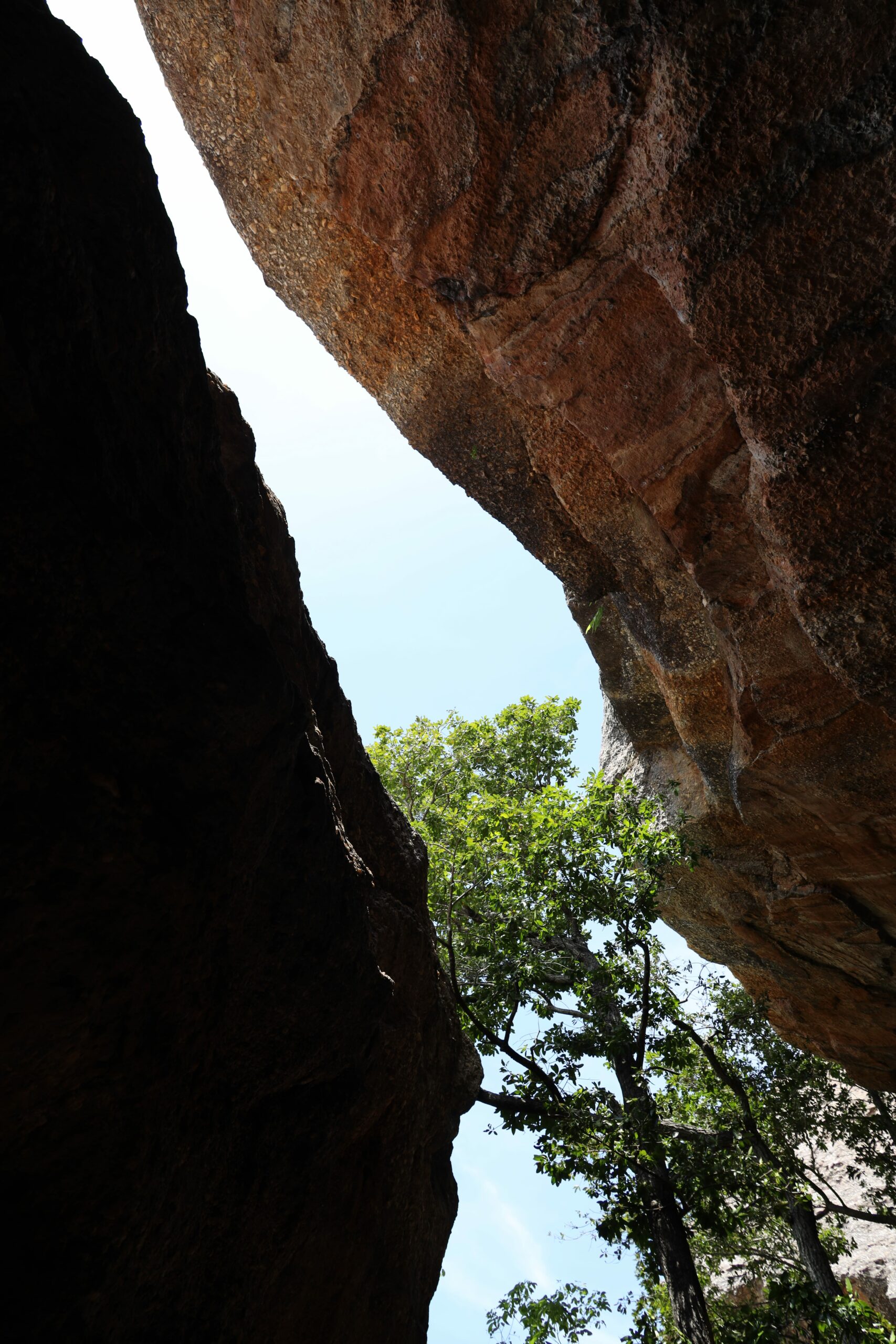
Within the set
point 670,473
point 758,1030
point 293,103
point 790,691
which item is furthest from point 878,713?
point 758,1030

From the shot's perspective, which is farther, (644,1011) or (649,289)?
(644,1011)

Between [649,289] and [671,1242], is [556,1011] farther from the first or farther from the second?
[649,289]

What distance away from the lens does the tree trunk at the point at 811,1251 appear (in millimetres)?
8844

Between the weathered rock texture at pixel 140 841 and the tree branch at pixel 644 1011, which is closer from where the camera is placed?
Result: the weathered rock texture at pixel 140 841

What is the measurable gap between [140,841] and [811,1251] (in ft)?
33.1

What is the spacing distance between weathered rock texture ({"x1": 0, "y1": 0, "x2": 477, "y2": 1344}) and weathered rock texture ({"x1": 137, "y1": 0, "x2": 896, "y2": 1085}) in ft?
7.26

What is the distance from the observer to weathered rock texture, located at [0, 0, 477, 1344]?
196cm

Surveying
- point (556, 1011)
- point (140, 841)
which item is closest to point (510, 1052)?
point (556, 1011)

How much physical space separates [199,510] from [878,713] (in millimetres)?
4948

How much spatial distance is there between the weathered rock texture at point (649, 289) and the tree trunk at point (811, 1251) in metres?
4.42

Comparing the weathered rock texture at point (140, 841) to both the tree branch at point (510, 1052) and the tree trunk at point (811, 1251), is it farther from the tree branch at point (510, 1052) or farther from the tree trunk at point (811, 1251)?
the tree trunk at point (811, 1251)

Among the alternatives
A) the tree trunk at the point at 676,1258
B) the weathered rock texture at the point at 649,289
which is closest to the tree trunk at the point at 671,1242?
the tree trunk at the point at 676,1258

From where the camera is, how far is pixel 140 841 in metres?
2.15

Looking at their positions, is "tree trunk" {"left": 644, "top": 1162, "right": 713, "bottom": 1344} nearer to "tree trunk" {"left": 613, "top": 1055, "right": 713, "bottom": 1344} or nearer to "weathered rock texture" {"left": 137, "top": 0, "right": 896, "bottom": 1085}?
"tree trunk" {"left": 613, "top": 1055, "right": 713, "bottom": 1344}
